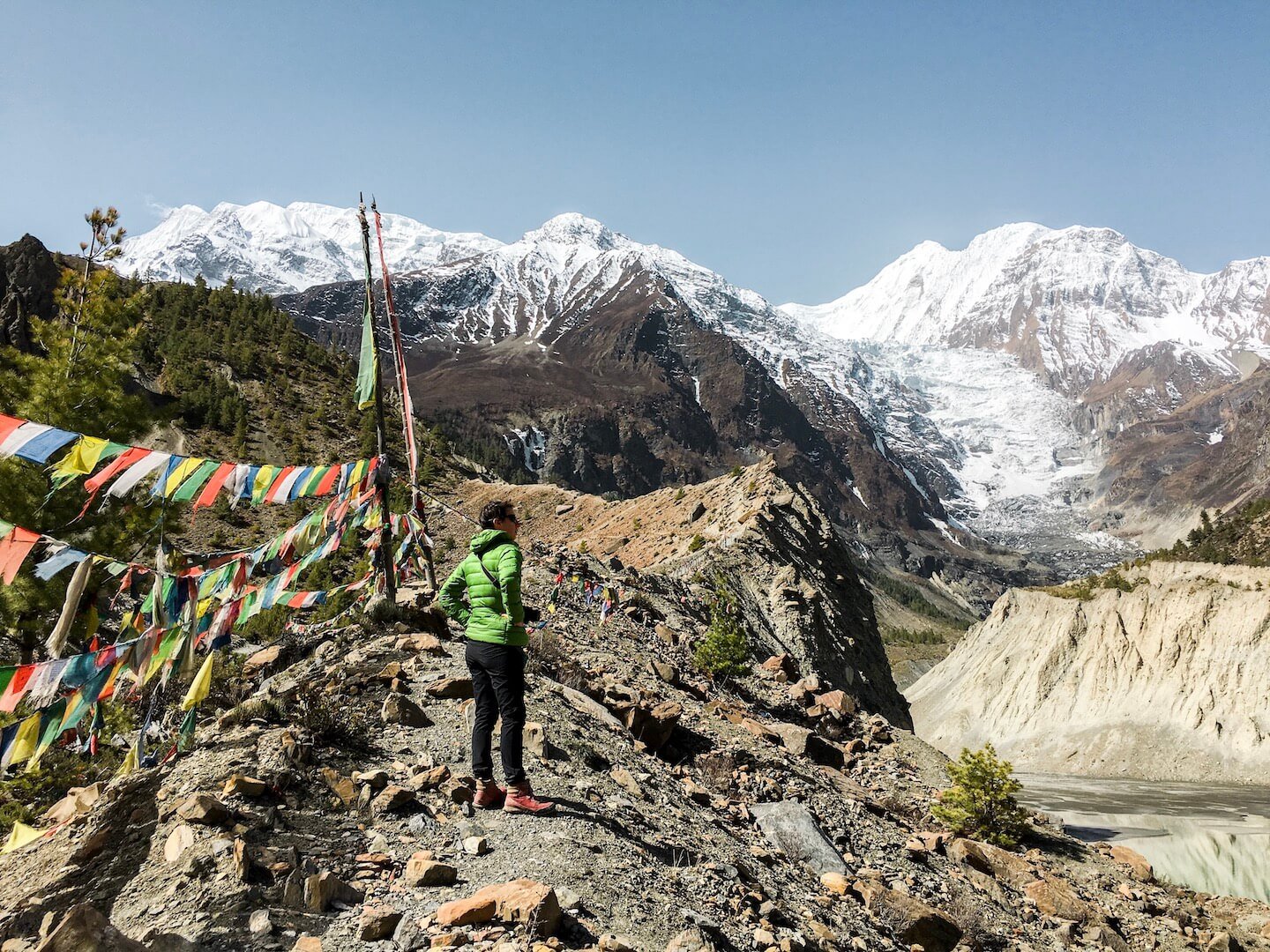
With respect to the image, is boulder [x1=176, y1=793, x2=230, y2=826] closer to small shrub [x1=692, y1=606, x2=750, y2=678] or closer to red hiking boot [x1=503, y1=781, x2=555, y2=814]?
red hiking boot [x1=503, y1=781, x2=555, y2=814]

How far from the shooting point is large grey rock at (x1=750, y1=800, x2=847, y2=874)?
859cm

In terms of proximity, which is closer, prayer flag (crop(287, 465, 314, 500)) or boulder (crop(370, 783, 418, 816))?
boulder (crop(370, 783, 418, 816))

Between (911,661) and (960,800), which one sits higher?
(960,800)

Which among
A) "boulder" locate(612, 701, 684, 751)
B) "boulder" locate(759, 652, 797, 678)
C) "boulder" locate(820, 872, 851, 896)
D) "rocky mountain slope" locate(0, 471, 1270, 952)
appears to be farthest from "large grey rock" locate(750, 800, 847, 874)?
"boulder" locate(759, 652, 797, 678)

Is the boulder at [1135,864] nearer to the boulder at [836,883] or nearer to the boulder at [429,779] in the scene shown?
the boulder at [836,883]

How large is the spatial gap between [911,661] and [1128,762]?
2874 inches

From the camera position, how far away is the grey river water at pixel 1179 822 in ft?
79.7

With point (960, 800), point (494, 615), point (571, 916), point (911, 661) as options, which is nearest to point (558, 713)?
point (494, 615)

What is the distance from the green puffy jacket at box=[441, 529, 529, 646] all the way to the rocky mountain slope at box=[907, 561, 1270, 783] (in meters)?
51.4

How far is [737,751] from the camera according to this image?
11.0 metres

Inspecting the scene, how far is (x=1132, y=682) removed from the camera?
50.8m

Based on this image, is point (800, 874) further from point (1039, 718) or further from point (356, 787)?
point (1039, 718)

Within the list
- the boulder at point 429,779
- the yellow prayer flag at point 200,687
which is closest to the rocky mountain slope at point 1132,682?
the boulder at point 429,779

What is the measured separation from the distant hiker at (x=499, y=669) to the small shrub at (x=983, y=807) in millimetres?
9047
